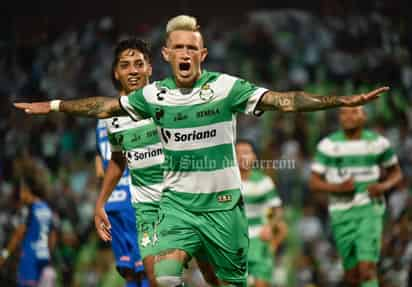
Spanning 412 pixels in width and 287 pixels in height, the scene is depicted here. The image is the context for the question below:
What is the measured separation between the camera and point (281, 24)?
12.4m

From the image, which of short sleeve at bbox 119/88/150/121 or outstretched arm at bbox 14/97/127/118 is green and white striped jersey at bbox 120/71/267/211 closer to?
short sleeve at bbox 119/88/150/121

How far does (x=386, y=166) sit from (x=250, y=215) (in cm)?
165

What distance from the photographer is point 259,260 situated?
400 inches

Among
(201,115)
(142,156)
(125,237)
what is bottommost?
(125,237)

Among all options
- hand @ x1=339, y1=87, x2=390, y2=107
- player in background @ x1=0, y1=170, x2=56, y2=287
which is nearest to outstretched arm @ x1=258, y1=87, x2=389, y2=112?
Answer: hand @ x1=339, y1=87, x2=390, y2=107

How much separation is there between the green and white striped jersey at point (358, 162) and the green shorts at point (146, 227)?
310 cm

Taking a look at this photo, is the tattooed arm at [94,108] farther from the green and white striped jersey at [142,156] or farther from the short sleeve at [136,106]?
the green and white striped jersey at [142,156]

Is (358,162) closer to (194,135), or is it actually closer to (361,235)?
(361,235)

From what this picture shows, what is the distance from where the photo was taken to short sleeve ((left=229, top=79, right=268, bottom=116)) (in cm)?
593

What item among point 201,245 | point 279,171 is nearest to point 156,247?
point 201,245

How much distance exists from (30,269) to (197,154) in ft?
17.8

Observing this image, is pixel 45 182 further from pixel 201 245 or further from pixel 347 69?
pixel 201 245

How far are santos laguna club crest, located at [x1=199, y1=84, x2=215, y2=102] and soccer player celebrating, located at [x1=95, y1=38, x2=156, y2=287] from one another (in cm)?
110

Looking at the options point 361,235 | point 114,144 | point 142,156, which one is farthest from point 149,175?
point 361,235
